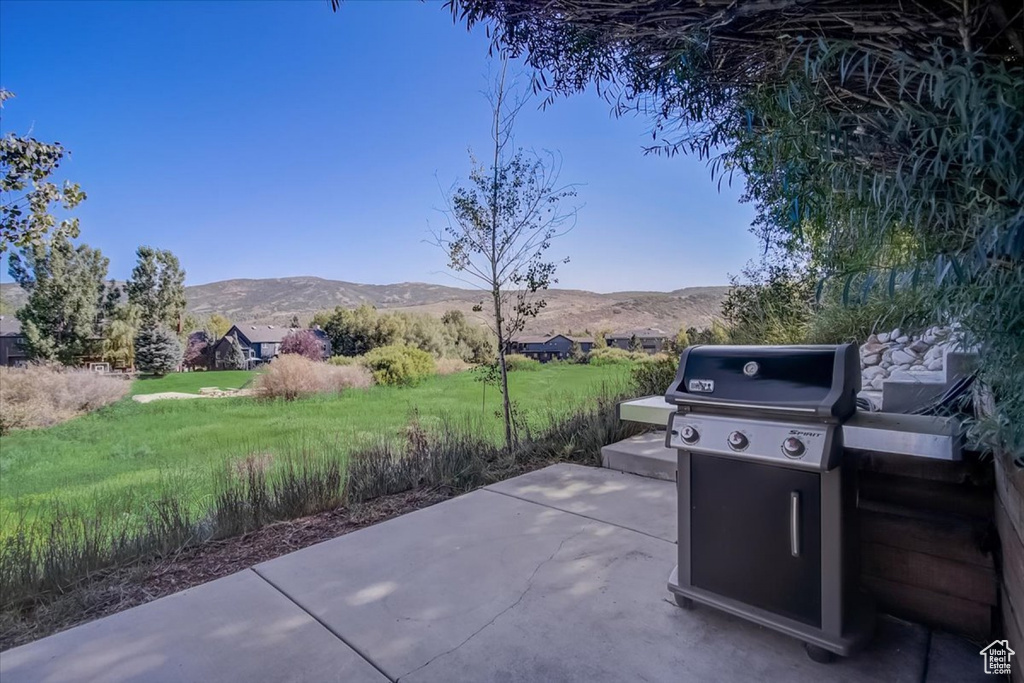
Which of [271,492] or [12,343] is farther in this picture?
[12,343]

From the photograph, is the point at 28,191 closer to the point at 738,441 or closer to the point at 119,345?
the point at 119,345

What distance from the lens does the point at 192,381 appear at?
25.1ft

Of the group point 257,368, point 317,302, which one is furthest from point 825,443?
point 317,302

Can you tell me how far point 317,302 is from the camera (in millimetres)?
9266

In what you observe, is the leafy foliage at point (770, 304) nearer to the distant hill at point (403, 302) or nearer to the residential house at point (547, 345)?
the distant hill at point (403, 302)

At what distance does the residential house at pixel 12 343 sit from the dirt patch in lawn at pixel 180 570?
675 centimetres

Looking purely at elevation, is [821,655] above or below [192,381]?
below

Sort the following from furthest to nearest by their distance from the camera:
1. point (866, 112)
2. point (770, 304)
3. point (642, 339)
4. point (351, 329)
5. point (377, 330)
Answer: point (377, 330), point (351, 329), point (642, 339), point (770, 304), point (866, 112)

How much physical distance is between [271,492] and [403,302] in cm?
642

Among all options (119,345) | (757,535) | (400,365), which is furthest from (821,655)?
(119,345)

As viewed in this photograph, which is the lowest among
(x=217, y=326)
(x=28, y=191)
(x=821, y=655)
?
(x=821, y=655)

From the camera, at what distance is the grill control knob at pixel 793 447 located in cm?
144

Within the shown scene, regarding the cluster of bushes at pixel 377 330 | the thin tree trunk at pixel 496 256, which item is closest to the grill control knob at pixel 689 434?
the thin tree trunk at pixel 496 256

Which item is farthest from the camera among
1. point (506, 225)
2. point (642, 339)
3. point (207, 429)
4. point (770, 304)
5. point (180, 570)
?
point (642, 339)
